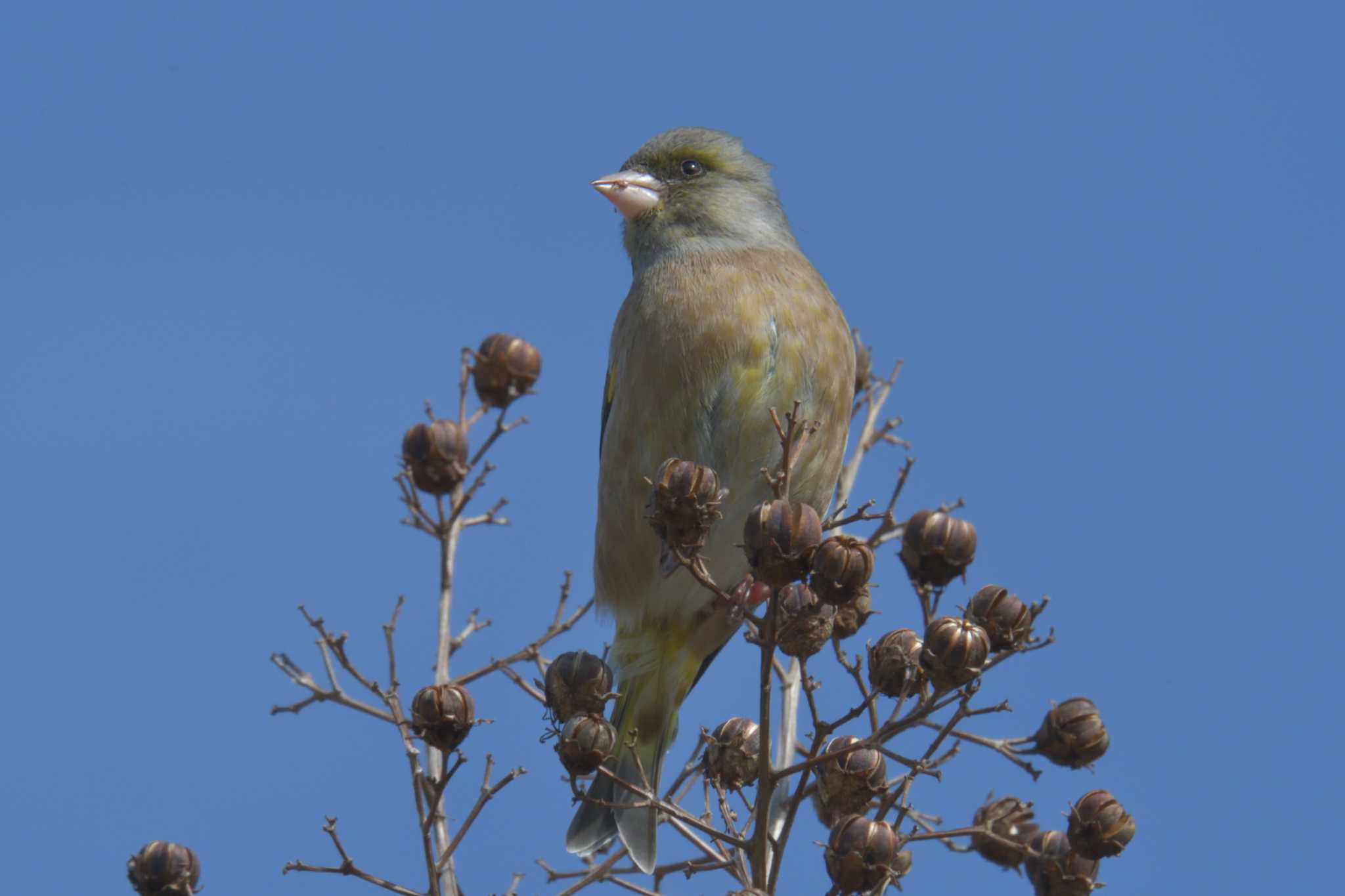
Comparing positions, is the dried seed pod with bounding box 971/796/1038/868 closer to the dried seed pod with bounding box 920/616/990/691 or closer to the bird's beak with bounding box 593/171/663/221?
the dried seed pod with bounding box 920/616/990/691

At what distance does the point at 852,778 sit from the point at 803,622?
1.31 feet

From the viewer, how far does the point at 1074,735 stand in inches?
137

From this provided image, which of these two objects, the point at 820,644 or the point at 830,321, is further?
the point at 830,321

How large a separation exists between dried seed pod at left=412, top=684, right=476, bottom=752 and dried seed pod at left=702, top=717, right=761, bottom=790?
658mm

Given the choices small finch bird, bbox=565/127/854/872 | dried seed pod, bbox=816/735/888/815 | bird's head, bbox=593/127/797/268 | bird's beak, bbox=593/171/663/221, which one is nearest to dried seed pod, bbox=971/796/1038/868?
dried seed pod, bbox=816/735/888/815

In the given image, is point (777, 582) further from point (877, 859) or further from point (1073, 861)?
point (1073, 861)

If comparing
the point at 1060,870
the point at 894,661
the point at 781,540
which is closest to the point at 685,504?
the point at 781,540

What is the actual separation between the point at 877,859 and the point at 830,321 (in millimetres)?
2087

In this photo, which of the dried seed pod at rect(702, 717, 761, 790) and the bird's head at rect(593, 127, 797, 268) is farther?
the bird's head at rect(593, 127, 797, 268)

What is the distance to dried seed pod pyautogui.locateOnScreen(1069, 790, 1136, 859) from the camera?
3.32 metres

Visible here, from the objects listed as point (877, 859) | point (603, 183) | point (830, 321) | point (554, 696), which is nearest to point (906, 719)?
point (877, 859)

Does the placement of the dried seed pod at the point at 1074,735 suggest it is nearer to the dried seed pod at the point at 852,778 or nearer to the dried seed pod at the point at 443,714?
the dried seed pod at the point at 852,778

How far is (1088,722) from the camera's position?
11.4 ft

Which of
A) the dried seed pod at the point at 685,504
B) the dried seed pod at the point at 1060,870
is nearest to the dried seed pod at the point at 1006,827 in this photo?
the dried seed pod at the point at 1060,870
